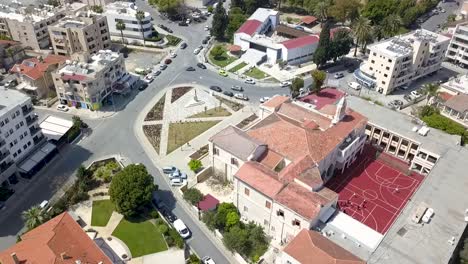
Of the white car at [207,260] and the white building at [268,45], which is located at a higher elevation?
the white building at [268,45]

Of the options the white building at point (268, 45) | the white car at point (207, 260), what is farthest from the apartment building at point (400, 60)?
the white car at point (207, 260)

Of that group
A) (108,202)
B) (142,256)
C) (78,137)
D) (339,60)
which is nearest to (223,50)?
(339,60)

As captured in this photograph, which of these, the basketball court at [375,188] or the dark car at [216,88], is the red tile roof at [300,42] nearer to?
the dark car at [216,88]

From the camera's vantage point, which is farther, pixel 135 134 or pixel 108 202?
pixel 135 134

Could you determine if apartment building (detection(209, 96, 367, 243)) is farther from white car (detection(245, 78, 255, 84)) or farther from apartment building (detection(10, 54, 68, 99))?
apartment building (detection(10, 54, 68, 99))

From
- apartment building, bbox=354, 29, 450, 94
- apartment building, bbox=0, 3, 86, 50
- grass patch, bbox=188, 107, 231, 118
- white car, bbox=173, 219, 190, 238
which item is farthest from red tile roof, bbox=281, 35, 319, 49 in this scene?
apartment building, bbox=0, 3, 86, 50

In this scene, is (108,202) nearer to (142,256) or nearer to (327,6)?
(142,256)

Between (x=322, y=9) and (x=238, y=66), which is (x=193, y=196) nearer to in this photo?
(x=238, y=66)
